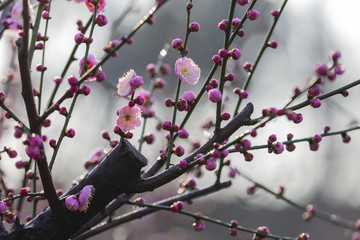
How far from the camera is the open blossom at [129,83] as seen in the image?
5.37ft

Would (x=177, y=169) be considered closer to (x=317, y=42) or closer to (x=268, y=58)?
(x=268, y=58)

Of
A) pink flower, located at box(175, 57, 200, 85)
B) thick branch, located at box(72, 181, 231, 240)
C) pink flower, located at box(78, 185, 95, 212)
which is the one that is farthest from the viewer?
thick branch, located at box(72, 181, 231, 240)

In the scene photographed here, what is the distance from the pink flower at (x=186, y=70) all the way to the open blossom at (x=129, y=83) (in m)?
0.18

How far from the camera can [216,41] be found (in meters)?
19.0

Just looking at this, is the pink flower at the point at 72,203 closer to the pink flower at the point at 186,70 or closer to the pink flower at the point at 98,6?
the pink flower at the point at 186,70

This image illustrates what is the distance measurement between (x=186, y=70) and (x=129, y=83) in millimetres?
241

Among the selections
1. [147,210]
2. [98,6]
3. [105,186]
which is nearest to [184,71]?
[98,6]

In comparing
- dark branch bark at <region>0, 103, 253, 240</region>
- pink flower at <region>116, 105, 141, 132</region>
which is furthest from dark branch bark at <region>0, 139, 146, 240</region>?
pink flower at <region>116, 105, 141, 132</region>

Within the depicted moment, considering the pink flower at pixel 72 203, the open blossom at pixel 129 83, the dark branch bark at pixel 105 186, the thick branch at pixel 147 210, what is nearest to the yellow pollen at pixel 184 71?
the open blossom at pixel 129 83

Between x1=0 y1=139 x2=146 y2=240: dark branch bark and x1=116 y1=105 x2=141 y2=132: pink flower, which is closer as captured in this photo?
x1=0 y1=139 x2=146 y2=240: dark branch bark

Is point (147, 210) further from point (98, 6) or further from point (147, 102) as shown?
point (98, 6)

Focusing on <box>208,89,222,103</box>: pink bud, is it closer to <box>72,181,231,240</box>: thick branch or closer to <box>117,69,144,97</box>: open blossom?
<box>117,69,144,97</box>: open blossom

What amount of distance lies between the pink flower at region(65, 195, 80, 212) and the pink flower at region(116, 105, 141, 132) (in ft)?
1.02

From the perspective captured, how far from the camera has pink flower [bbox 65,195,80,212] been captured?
59.8 inches
